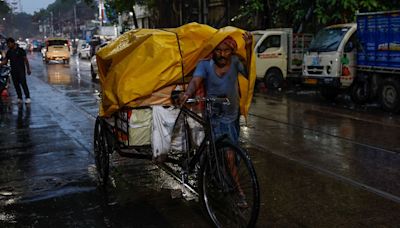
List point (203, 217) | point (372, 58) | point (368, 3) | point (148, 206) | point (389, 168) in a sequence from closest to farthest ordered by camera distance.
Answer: point (203, 217)
point (148, 206)
point (389, 168)
point (372, 58)
point (368, 3)

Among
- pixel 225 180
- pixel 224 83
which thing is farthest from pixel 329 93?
pixel 225 180

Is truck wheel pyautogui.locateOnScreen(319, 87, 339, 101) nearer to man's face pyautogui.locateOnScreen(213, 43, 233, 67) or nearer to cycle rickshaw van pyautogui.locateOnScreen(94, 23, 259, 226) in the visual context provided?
cycle rickshaw van pyautogui.locateOnScreen(94, 23, 259, 226)

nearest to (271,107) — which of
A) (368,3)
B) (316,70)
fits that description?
(316,70)

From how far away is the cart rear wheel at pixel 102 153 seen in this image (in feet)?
19.7

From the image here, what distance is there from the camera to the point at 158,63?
522 cm

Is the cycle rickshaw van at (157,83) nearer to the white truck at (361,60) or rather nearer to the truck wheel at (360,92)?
the white truck at (361,60)

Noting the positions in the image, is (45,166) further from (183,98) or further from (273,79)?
(273,79)

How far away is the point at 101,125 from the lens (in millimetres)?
6191

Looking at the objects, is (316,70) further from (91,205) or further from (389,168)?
Answer: (91,205)

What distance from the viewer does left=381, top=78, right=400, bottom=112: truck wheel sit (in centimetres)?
1185

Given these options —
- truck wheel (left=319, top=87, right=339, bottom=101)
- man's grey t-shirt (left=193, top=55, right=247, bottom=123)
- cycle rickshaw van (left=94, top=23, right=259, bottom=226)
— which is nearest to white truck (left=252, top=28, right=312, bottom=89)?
truck wheel (left=319, top=87, right=339, bottom=101)

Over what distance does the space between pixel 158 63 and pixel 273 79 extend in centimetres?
1295

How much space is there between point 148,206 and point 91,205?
0.63 metres

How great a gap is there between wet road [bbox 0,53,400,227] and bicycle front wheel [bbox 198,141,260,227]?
22 cm
